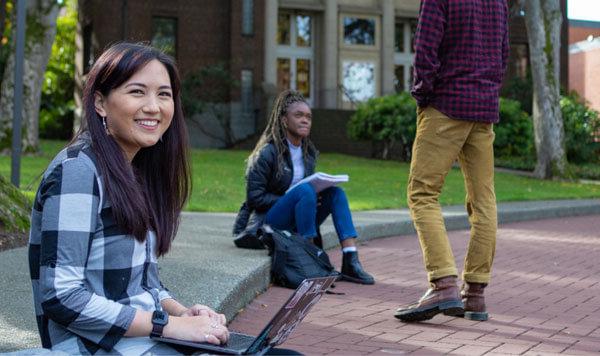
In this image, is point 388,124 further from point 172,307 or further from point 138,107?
point 138,107

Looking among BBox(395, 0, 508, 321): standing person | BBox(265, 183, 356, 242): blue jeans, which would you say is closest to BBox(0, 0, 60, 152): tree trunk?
BBox(265, 183, 356, 242): blue jeans

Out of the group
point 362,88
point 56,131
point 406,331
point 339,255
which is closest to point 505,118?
point 362,88

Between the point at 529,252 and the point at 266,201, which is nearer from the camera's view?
the point at 266,201

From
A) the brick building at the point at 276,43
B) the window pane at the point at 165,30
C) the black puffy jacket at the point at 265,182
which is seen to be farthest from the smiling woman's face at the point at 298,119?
the window pane at the point at 165,30

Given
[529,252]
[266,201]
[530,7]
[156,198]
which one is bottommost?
Answer: [529,252]

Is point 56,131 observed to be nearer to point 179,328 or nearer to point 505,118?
point 505,118

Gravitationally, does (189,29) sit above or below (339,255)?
above

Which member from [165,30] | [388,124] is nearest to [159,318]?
[388,124]

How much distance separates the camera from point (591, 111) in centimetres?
3000

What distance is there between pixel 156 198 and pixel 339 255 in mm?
6519

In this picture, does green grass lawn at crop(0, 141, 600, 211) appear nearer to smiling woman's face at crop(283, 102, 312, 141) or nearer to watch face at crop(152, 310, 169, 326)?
smiling woman's face at crop(283, 102, 312, 141)

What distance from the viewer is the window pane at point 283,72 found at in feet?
121

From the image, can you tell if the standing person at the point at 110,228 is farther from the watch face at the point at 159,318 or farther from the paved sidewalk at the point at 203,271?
the paved sidewalk at the point at 203,271

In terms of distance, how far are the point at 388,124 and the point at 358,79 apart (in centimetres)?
1043
